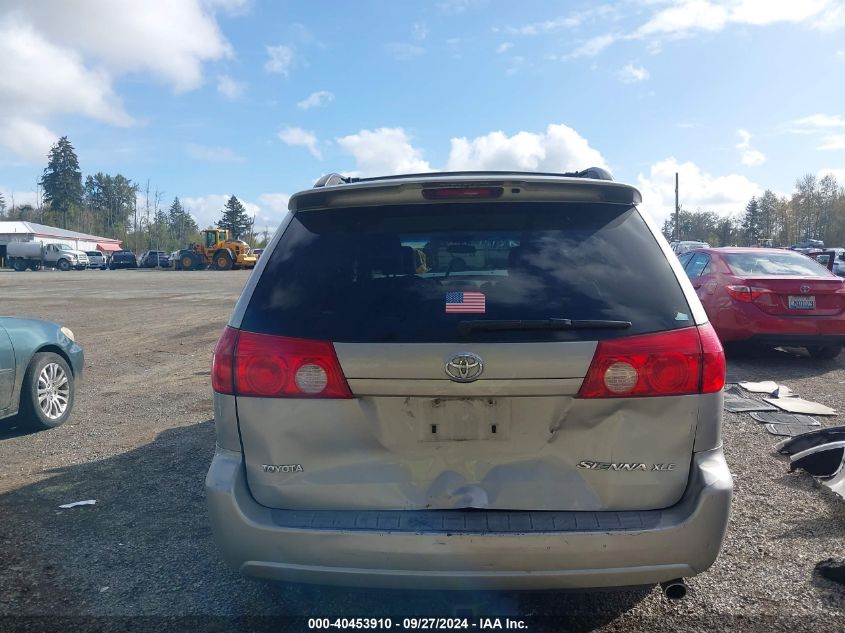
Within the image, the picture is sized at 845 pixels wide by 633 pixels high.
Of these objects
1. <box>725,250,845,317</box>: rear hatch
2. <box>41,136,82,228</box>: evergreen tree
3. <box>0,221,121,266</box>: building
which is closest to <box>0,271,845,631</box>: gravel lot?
<box>725,250,845,317</box>: rear hatch

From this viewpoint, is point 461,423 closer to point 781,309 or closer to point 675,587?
point 675,587

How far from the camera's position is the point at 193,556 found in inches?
147

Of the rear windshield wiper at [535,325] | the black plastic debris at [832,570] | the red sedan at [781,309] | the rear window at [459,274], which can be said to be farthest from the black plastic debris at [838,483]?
the red sedan at [781,309]

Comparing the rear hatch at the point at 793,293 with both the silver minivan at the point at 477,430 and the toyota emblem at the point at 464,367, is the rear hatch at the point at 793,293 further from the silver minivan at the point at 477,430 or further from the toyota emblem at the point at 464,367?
the toyota emblem at the point at 464,367

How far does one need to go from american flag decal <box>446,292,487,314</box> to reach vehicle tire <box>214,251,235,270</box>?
53373mm

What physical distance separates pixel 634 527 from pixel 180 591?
2194 millimetres

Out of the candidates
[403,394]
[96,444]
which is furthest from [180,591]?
[96,444]

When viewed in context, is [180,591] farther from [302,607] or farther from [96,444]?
[96,444]

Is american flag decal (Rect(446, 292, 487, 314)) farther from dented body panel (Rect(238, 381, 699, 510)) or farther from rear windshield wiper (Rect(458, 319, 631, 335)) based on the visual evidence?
dented body panel (Rect(238, 381, 699, 510))

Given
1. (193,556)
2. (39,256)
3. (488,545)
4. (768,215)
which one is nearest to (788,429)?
(488,545)

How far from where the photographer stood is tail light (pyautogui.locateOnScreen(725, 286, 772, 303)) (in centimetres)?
882

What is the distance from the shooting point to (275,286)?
8.91ft

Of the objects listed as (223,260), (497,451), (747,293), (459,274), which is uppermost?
(223,260)

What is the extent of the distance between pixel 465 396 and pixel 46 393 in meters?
5.52
